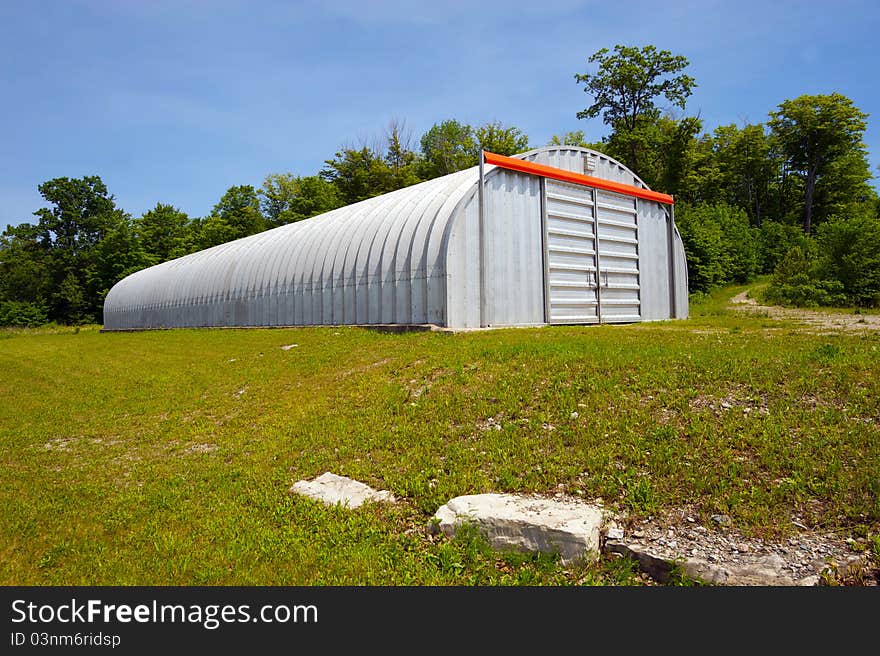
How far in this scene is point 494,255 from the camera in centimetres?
1642

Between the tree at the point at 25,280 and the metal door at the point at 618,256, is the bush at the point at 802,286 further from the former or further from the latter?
Result: the tree at the point at 25,280

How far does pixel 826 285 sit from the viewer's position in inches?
1072

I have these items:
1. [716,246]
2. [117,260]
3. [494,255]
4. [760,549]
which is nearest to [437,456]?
[760,549]

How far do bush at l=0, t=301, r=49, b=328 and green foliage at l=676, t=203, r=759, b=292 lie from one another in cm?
6842

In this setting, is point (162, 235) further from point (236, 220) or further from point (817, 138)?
point (817, 138)

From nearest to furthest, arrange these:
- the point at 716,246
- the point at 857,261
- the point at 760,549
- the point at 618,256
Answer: the point at 760,549 → the point at 618,256 → the point at 857,261 → the point at 716,246

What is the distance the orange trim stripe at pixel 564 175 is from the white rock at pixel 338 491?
11477 millimetres

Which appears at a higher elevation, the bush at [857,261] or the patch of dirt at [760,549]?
the bush at [857,261]

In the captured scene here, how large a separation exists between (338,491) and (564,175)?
14.6 m

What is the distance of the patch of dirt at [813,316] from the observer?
14.7 metres

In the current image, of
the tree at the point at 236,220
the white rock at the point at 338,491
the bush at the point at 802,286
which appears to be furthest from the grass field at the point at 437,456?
the tree at the point at 236,220

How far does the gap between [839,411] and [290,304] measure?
67.3 ft

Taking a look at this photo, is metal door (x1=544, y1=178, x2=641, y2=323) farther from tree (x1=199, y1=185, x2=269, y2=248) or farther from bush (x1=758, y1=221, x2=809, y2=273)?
tree (x1=199, y1=185, x2=269, y2=248)

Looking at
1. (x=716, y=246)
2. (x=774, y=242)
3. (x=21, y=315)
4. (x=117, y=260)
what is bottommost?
(x=21, y=315)
